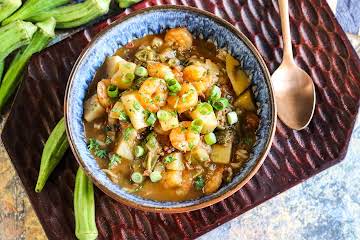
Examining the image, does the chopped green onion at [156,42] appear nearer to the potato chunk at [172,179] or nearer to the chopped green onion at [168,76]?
the chopped green onion at [168,76]

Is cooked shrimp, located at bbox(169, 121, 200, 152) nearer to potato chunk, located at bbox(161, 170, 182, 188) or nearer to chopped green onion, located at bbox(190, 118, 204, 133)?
chopped green onion, located at bbox(190, 118, 204, 133)

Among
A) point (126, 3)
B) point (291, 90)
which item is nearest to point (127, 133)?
point (126, 3)

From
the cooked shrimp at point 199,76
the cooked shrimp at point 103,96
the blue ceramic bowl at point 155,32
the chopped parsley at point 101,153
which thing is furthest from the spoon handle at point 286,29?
the chopped parsley at point 101,153

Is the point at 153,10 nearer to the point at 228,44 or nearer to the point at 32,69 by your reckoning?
the point at 228,44

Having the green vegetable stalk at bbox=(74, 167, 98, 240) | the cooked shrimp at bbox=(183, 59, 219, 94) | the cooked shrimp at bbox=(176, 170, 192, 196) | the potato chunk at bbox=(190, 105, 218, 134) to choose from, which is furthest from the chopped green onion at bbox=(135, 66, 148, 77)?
the green vegetable stalk at bbox=(74, 167, 98, 240)

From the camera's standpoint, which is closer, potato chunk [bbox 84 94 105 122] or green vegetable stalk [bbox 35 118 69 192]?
potato chunk [bbox 84 94 105 122]

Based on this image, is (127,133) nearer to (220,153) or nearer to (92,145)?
(92,145)

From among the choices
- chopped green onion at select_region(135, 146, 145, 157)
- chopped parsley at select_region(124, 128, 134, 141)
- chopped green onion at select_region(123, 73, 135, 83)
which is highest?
chopped green onion at select_region(123, 73, 135, 83)

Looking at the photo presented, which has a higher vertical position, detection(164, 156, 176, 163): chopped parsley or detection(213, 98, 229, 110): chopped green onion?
detection(213, 98, 229, 110): chopped green onion
